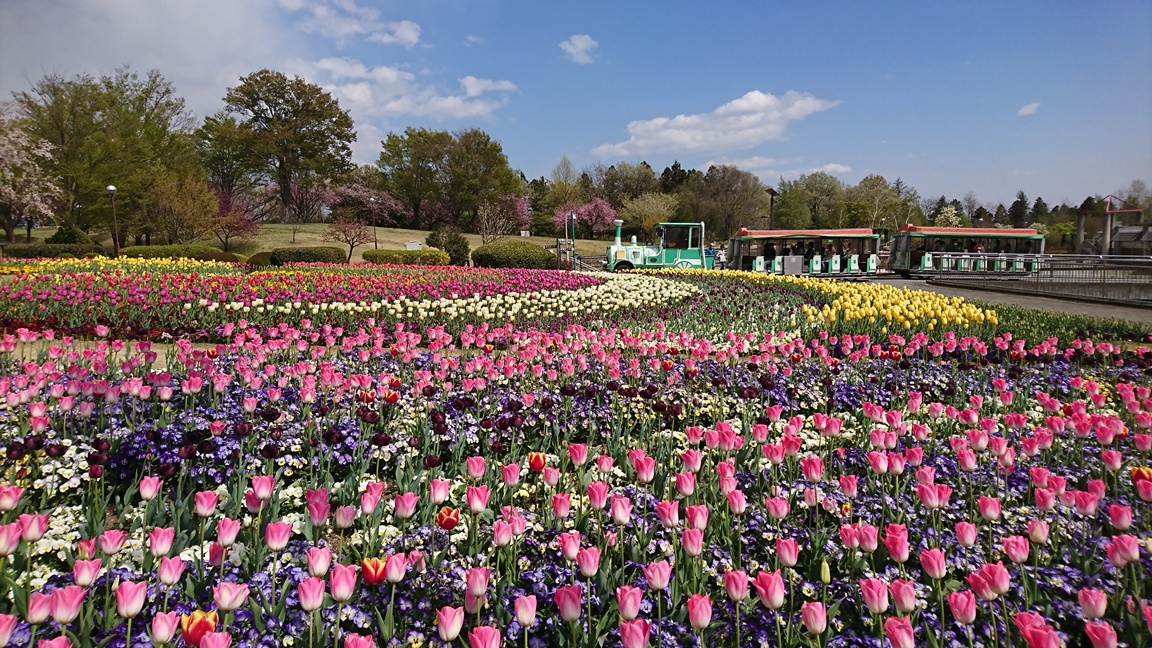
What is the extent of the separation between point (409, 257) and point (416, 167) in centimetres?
3175

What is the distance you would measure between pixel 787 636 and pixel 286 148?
58368 mm

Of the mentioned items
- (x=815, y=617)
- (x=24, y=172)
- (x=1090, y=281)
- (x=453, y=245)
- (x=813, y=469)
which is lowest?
(x=815, y=617)

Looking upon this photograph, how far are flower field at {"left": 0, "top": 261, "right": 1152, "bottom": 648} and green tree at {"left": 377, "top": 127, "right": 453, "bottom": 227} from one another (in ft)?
183

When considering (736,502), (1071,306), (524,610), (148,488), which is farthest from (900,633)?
(1071,306)

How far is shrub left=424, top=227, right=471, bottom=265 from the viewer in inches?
1331

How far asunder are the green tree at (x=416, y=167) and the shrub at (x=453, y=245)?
23251 mm

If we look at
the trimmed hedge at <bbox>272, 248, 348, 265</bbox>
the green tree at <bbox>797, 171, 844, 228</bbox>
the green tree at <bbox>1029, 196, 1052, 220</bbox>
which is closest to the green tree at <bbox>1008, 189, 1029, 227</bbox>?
the green tree at <bbox>1029, 196, 1052, 220</bbox>

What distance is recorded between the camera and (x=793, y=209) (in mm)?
63625

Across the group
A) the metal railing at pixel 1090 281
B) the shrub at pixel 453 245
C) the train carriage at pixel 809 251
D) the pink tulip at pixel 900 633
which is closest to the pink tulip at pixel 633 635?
the pink tulip at pixel 900 633

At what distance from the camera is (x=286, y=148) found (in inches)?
2069

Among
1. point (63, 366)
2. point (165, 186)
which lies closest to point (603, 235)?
point (165, 186)

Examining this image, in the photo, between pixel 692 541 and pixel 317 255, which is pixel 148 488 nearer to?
pixel 692 541

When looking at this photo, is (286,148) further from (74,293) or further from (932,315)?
(932,315)

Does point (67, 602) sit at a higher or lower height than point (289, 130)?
lower
